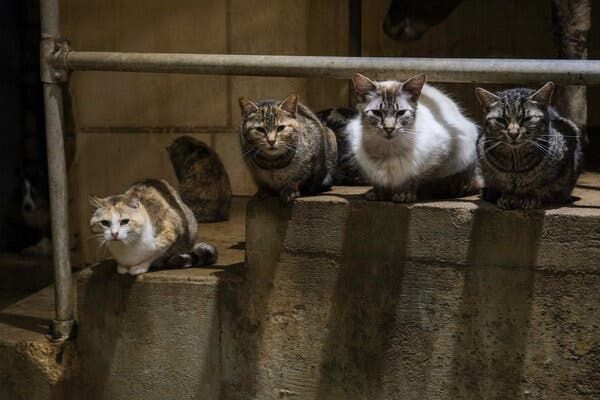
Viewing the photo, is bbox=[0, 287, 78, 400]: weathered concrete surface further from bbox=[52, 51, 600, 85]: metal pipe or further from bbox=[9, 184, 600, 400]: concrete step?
bbox=[52, 51, 600, 85]: metal pipe

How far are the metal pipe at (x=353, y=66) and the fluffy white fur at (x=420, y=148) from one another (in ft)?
0.64

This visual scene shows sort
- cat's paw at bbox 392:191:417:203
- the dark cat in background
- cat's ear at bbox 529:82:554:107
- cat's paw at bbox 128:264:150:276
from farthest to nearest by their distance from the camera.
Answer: the dark cat in background → cat's paw at bbox 128:264:150:276 → cat's paw at bbox 392:191:417:203 → cat's ear at bbox 529:82:554:107

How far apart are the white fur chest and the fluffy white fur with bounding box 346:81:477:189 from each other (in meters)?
1.07

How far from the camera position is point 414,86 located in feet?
11.6

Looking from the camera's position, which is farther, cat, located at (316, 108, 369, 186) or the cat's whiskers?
cat, located at (316, 108, 369, 186)

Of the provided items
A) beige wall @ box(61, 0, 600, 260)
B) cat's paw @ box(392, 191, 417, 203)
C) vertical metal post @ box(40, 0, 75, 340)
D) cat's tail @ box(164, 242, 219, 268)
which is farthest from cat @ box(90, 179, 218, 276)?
beige wall @ box(61, 0, 600, 260)

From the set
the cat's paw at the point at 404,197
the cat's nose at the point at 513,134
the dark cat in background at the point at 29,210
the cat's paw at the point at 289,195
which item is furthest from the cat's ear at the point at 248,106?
the dark cat in background at the point at 29,210

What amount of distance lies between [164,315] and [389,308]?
3.65 ft

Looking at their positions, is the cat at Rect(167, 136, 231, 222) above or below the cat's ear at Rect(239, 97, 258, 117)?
below

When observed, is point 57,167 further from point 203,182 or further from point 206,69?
point 203,182

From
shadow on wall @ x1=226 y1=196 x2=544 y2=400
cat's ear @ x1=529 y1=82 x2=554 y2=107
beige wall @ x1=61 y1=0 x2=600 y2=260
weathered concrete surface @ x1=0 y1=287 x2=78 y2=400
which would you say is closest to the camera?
cat's ear @ x1=529 y1=82 x2=554 y2=107

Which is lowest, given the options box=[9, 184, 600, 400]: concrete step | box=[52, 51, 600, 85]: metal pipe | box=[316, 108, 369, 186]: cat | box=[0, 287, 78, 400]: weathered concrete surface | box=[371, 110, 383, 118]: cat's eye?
box=[0, 287, 78, 400]: weathered concrete surface

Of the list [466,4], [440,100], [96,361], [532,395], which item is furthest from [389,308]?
[466,4]

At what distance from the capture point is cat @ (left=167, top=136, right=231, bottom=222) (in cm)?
533
